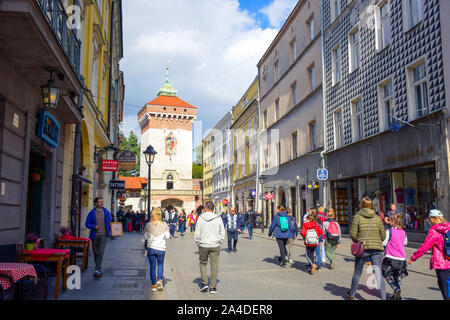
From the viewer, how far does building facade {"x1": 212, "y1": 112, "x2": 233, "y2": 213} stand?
2135 inches

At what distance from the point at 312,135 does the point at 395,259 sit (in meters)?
19.6

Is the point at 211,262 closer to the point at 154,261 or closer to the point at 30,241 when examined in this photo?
the point at 154,261

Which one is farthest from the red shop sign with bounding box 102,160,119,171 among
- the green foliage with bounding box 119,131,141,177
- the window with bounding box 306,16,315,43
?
the green foliage with bounding box 119,131,141,177

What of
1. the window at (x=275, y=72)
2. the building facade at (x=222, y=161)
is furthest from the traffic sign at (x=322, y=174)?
the building facade at (x=222, y=161)

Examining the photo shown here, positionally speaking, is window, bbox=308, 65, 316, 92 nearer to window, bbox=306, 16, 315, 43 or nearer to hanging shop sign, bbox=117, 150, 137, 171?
window, bbox=306, 16, 315, 43

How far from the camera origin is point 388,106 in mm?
17594

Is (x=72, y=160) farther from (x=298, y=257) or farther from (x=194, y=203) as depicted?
(x=194, y=203)

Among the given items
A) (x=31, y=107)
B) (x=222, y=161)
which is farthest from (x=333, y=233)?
(x=222, y=161)

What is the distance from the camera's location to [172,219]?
25016mm

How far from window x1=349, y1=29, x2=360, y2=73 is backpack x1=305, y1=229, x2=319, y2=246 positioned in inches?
498

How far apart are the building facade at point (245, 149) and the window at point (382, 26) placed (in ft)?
68.0

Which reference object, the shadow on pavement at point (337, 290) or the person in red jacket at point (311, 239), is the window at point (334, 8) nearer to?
the person in red jacket at point (311, 239)
